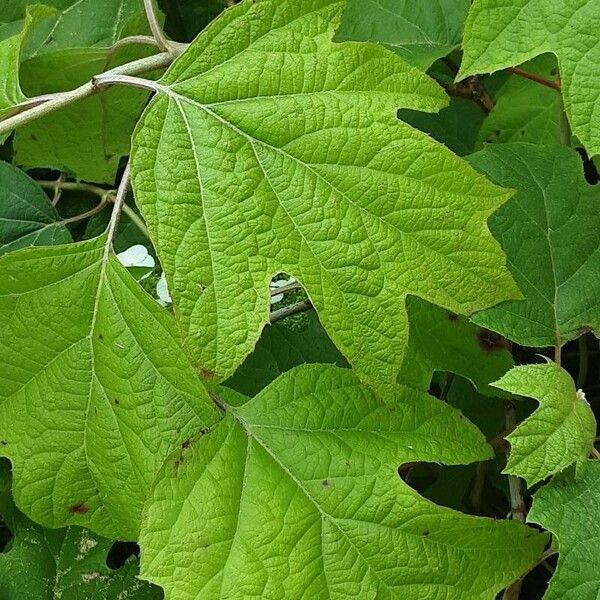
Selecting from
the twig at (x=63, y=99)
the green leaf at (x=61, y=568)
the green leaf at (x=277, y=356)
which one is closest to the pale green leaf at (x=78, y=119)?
the twig at (x=63, y=99)

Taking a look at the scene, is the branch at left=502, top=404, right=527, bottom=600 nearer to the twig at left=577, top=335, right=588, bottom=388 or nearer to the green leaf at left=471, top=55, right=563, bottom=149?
the twig at left=577, top=335, right=588, bottom=388

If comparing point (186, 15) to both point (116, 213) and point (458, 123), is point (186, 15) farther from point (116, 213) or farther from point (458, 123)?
point (116, 213)

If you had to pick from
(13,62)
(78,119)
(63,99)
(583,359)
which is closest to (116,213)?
(63,99)

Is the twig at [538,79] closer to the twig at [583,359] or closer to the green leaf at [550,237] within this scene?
the green leaf at [550,237]

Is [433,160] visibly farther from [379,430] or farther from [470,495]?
[470,495]

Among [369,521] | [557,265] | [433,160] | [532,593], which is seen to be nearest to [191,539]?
[369,521]

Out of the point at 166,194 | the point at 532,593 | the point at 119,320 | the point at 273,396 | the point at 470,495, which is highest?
the point at 166,194
